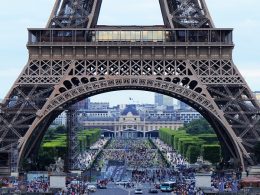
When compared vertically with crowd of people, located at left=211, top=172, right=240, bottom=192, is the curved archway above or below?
above

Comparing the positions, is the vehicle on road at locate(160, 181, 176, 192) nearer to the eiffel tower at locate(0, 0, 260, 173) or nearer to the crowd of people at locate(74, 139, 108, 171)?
the eiffel tower at locate(0, 0, 260, 173)

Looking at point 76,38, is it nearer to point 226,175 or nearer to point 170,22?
point 170,22

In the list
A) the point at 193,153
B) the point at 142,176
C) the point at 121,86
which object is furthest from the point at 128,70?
the point at 193,153

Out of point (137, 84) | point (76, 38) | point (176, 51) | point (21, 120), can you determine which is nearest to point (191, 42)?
point (176, 51)

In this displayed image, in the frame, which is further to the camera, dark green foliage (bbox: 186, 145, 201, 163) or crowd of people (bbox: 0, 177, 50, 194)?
dark green foliage (bbox: 186, 145, 201, 163)

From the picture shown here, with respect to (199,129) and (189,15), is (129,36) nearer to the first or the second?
(189,15)

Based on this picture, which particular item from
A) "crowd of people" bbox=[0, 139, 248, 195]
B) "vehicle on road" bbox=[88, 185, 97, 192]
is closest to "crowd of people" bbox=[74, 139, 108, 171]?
"crowd of people" bbox=[0, 139, 248, 195]
